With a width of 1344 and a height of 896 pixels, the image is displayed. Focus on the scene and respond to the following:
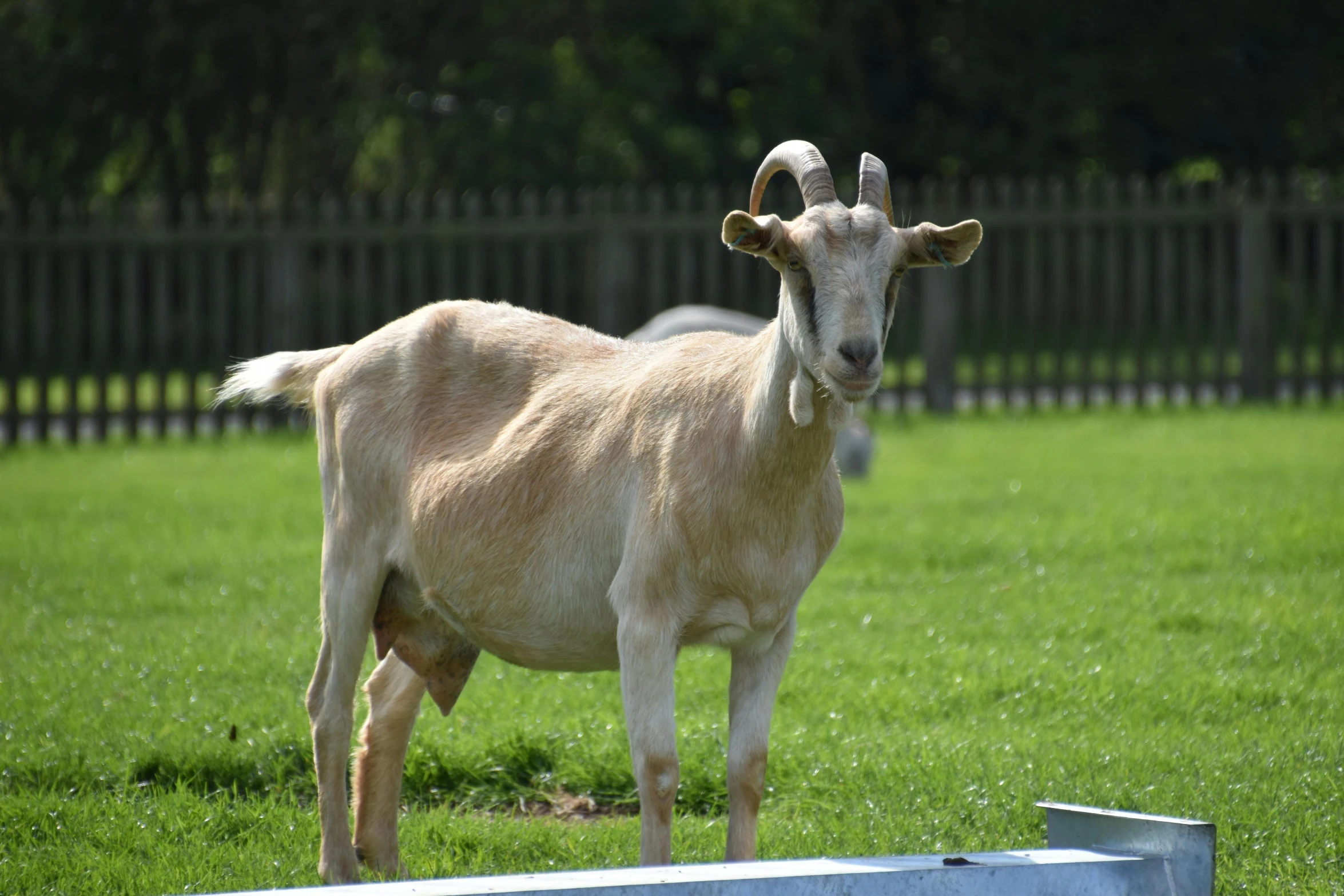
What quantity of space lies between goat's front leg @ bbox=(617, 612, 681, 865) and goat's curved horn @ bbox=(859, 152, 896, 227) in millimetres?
1185

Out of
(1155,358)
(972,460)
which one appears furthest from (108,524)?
(1155,358)

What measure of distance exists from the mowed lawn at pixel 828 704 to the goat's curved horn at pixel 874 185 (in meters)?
1.88

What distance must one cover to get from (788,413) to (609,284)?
10.1 m

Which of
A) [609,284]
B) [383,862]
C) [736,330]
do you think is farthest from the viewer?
[609,284]

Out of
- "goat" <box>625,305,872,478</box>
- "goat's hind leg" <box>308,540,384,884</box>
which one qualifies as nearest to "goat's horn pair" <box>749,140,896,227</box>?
"goat's hind leg" <box>308,540,384,884</box>

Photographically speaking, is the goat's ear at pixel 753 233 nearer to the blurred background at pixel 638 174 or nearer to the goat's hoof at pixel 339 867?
the goat's hoof at pixel 339 867

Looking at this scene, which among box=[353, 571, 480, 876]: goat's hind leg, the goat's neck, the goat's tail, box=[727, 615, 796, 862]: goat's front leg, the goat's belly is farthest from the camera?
the goat's tail

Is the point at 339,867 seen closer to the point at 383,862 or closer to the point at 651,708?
the point at 383,862

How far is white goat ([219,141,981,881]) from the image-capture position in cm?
354

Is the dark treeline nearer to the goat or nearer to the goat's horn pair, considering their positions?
the goat

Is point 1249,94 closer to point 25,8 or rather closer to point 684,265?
point 684,265

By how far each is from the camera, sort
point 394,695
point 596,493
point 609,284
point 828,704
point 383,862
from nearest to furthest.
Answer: point 596,493 < point 383,862 < point 394,695 < point 828,704 < point 609,284

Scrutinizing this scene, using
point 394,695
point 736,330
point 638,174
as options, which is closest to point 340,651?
point 394,695

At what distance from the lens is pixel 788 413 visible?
363cm
